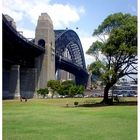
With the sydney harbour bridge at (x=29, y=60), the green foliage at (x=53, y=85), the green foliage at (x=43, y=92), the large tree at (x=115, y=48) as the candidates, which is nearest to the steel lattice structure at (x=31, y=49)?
the sydney harbour bridge at (x=29, y=60)

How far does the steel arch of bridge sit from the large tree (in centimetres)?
6923

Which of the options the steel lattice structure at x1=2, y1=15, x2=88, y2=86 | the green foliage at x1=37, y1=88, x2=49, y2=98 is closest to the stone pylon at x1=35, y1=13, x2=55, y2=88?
the steel lattice structure at x1=2, y1=15, x2=88, y2=86

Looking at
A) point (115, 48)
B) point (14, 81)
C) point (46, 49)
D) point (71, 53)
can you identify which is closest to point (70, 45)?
point (71, 53)

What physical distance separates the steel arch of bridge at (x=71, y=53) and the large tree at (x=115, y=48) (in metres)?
69.2

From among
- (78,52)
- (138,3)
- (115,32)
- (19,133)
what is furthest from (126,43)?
(78,52)

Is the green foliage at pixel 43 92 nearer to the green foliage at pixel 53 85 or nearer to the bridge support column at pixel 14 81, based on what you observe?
the green foliage at pixel 53 85

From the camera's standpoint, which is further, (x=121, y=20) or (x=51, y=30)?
(x=51, y=30)

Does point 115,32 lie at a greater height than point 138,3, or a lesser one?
greater

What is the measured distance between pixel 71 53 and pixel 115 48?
378 feet

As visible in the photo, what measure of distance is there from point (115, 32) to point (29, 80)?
61.2 meters

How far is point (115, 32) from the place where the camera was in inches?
1959

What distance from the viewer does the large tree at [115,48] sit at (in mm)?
48969

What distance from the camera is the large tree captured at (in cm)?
4897

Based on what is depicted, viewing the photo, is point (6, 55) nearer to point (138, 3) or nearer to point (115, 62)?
point (115, 62)
